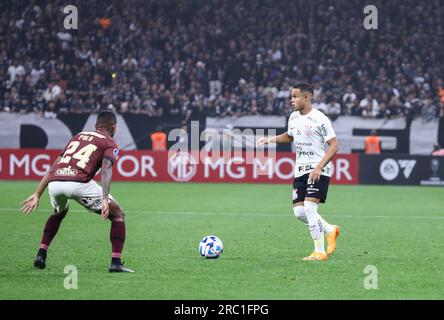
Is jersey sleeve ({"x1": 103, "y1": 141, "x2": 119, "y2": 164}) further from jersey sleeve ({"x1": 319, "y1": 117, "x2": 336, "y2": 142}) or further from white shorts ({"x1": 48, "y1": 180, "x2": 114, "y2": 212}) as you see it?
jersey sleeve ({"x1": 319, "y1": 117, "x2": 336, "y2": 142})

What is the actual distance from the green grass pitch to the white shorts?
0.77m

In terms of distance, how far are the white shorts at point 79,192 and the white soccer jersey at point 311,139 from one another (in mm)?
2790

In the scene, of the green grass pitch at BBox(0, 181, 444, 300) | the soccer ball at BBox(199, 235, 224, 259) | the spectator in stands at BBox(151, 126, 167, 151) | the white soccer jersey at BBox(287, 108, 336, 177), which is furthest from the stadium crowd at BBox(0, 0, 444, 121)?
the soccer ball at BBox(199, 235, 224, 259)

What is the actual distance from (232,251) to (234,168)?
16171 millimetres

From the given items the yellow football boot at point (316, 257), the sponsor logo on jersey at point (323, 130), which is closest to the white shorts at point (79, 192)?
the yellow football boot at point (316, 257)

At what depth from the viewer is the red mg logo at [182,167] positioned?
27.5 metres

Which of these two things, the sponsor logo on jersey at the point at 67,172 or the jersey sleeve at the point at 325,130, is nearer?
the sponsor logo on jersey at the point at 67,172

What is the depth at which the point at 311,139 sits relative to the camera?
11.0 m

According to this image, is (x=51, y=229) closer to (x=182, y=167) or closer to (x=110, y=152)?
(x=110, y=152)

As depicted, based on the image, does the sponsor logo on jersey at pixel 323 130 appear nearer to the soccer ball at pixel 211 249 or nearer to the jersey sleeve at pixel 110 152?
the soccer ball at pixel 211 249

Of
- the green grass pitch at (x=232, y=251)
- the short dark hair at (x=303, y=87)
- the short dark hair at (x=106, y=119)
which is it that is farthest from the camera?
the short dark hair at (x=303, y=87)

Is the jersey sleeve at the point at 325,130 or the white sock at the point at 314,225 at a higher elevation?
the jersey sleeve at the point at 325,130

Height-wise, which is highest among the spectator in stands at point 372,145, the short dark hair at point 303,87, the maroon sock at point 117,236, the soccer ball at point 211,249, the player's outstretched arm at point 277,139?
the spectator in stands at point 372,145

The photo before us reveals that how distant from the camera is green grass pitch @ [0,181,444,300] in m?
8.28
